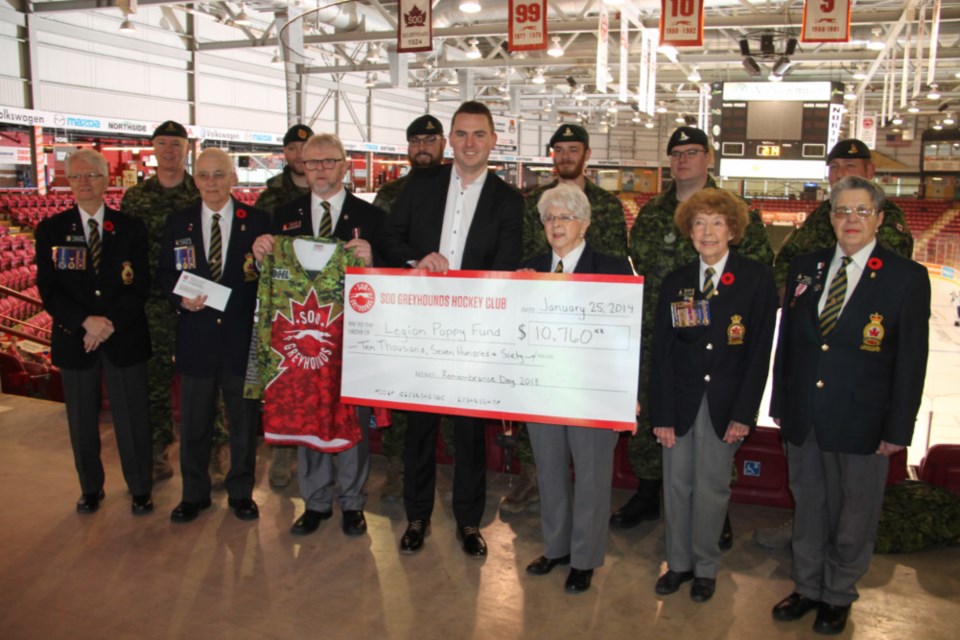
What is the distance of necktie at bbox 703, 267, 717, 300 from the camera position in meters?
2.96

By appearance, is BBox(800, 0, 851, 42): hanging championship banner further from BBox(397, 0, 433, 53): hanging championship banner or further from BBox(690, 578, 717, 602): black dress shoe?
BBox(690, 578, 717, 602): black dress shoe

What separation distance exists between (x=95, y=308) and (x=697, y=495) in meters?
2.97

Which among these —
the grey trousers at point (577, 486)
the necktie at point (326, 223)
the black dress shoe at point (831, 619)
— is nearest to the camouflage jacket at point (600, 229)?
the necktie at point (326, 223)

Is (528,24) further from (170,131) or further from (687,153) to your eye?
(687,153)

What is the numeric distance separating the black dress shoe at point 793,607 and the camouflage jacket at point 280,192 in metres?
3.36

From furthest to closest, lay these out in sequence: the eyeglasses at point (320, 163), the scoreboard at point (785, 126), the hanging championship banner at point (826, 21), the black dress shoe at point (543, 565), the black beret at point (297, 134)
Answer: the scoreboard at point (785, 126) < the hanging championship banner at point (826, 21) < the black beret at point (297, 134) < the eyeglasses at point (320, 163) < the black dress shoe at point (543, 565)

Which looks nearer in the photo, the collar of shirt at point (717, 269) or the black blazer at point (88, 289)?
the collar of shirt at point (717, 269)

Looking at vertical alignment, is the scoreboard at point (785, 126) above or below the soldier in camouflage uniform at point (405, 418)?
above

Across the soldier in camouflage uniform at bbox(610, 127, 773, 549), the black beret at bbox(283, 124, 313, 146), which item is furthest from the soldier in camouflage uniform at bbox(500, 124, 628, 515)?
the black beret at bbox(283, 124, 313, 146)

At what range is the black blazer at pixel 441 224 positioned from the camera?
3371 millimetres

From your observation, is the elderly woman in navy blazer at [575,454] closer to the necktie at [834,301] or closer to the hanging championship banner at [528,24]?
the necktie at [834,301]

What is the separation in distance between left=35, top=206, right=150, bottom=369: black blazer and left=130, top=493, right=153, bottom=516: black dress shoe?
724mm

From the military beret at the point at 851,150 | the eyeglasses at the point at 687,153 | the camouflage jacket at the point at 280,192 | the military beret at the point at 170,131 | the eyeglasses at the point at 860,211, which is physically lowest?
the eyeglasses at the point at 860,211

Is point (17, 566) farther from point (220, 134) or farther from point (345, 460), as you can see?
point (220, 134)
